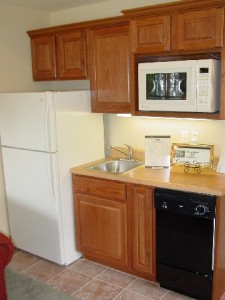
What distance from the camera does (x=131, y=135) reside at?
3408 mm

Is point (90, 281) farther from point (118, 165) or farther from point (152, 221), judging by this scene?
point (118, 165)

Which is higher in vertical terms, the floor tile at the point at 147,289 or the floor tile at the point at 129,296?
the floor tile at the point at 147,289

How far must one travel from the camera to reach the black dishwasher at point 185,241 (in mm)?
2410

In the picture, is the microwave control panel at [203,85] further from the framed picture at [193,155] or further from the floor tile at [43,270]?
the floor tile at [43,270]

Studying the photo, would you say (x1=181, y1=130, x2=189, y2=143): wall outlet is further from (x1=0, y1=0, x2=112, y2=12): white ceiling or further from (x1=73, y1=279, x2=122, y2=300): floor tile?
(x1=0, y1=0, x2=112, y2=12): white ceiling

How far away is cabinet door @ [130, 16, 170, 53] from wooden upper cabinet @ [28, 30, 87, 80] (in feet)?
2.10

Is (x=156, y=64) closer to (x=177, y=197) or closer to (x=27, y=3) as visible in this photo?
(x=177, y=197)

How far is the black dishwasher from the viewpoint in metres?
2.41

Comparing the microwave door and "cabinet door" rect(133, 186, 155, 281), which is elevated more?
the microwave door

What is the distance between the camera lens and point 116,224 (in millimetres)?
2912

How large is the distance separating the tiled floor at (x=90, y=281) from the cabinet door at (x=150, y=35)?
1.92 m

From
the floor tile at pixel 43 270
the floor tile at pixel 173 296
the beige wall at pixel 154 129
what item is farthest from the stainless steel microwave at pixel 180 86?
the floor tile at pixel 43 270

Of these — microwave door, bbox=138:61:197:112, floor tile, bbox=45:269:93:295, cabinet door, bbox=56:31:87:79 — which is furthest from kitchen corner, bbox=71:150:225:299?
cabinet door, bbox=56:31:87:79

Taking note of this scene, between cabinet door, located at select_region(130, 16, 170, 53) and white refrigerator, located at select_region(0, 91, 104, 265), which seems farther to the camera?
white refrigerator, located at select_region(0, 91, 104, 265)
